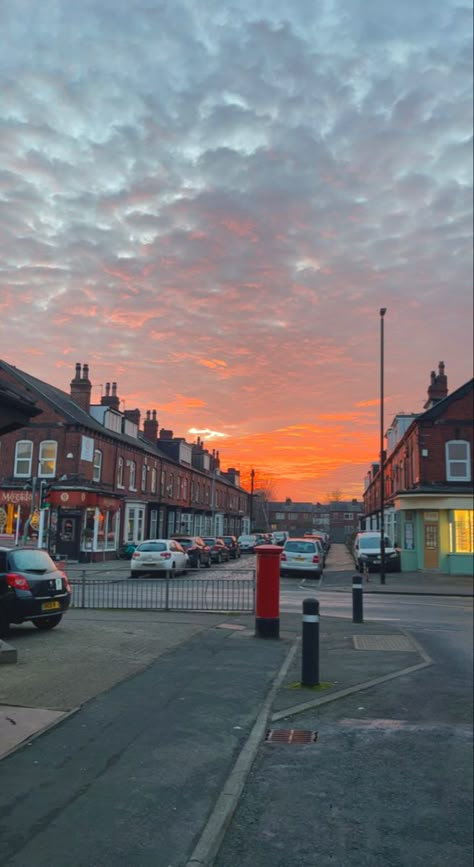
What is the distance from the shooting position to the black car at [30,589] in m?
10.9

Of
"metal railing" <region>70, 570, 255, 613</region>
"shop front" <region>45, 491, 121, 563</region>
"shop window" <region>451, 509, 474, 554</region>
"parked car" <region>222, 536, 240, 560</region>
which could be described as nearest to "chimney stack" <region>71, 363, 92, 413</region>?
"shop front" <region>45, 491, 121, 563</region>

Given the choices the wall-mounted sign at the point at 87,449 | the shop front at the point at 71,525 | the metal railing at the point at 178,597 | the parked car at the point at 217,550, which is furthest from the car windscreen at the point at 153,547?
the wall-mounted sign at the point at 87,449

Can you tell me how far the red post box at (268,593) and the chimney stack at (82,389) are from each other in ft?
105

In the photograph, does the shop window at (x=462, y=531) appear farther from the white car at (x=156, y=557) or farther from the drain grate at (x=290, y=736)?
the drain grate at (x=290, y=736)

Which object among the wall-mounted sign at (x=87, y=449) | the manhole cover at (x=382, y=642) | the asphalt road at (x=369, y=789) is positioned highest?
the wall-mounted sign at (x=87, y=449)

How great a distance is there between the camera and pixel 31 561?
11.5 metres

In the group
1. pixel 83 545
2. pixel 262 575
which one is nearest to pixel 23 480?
pixel 83 545

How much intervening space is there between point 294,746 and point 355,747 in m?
0.58

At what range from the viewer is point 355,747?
6.10m

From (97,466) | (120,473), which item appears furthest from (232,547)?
(97,466)

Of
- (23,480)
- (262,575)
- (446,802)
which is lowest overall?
(446,802)

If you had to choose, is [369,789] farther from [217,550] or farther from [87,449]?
[217,550]

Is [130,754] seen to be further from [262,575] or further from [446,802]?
[262,575]

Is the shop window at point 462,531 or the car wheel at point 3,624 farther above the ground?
the shop window at point 462,531
